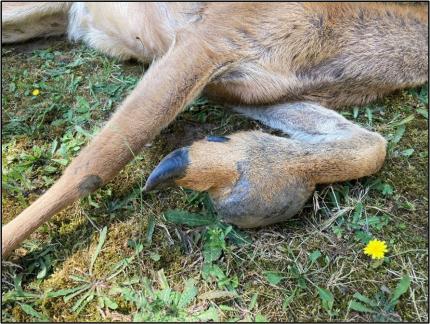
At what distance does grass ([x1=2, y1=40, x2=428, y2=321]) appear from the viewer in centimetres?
308

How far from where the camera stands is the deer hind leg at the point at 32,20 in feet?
16.0

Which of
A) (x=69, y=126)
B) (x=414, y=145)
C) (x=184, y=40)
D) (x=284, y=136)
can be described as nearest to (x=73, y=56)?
(x=69, y=126)

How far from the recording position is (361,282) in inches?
126

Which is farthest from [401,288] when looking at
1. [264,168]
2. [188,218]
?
[188,218]

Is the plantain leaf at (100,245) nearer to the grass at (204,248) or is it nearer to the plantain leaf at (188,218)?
the grass at (204,248)

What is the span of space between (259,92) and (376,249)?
50.9 inches

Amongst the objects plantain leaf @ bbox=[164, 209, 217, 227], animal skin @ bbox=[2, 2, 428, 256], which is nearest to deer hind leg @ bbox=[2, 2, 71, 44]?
animal skin @ bbox=[2, 2, 428, 256]

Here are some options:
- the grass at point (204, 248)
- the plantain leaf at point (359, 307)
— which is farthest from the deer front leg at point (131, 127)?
the plantain leaf at point (359, 307)

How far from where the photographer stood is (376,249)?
326 centimetres

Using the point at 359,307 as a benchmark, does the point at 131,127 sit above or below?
above

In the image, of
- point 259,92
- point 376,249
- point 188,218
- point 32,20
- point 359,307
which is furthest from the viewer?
point 32,20

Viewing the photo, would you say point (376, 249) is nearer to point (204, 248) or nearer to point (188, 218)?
point (204, 248)

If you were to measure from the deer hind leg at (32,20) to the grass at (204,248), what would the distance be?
4.41ft

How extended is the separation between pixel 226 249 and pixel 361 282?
815 mm
